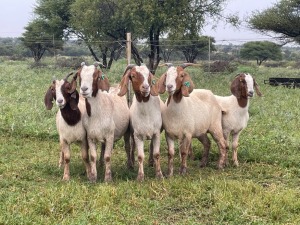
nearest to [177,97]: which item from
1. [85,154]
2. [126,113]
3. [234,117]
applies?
[126,113]

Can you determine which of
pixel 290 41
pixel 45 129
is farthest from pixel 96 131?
pixel 290 41

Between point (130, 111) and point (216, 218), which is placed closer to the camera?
point (216, 218)

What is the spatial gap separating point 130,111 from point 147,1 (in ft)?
48.9

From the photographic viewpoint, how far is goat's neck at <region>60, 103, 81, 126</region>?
670 cm

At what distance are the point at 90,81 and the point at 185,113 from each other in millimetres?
1732

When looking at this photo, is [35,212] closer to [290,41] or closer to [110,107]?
[110,107]

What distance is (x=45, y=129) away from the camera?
10008mm

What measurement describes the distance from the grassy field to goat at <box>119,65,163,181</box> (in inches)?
26.3

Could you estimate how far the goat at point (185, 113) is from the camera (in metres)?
6.68

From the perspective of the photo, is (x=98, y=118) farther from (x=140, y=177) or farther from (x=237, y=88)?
(x=237, y=88)

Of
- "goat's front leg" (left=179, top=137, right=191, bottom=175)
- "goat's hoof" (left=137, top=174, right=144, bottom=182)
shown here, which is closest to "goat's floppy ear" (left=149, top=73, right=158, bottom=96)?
"goat's front leg" (left=179, top=137, right=191, bottom=175)

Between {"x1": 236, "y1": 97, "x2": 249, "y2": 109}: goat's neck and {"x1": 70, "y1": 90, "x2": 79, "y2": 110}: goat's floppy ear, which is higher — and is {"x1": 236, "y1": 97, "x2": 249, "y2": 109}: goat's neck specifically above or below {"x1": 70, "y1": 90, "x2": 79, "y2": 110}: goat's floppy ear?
below

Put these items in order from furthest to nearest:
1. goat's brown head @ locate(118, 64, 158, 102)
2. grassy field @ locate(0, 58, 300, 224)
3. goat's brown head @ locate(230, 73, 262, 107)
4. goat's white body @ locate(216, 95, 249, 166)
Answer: goat's white body @ locate(216, 95, 249, 166) < goat's brown head @ locate(230, 73, 262, 107) < goat's brown head @ locate(118, 64, 158, 102) < grassy field @ locate(0, 58, 300, 224)

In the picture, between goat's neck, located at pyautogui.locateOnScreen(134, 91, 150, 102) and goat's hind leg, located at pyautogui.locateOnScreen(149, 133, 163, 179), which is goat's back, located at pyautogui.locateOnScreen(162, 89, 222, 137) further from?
goat's neck, located at pyautogui.locateOnScreen(134, 91, 150, 102)
